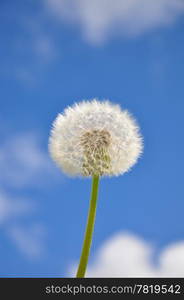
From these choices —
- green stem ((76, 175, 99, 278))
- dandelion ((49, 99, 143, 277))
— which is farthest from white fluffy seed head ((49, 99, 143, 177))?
green stem ((76, 175, 99, 278))

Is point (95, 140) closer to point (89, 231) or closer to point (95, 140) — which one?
point (95, 140)

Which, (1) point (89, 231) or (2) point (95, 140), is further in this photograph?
(2) point (95, 140)

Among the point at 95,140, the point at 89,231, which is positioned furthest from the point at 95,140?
the point at 89,231

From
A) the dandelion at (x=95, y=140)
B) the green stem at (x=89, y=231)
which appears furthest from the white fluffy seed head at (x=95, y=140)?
the green stem at (x=89, y=231)

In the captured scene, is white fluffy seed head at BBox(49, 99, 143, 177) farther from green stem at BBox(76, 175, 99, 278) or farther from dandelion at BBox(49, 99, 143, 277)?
green stem at BBox(76, 175, 99, 278)

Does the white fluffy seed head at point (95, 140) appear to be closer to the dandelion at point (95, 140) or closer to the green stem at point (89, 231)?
the dandelion at point (95, 140)

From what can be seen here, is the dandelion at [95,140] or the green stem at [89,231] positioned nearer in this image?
the green stem at [89,231]

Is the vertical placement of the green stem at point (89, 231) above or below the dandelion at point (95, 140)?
below

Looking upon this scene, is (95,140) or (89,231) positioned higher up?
(95,140)
